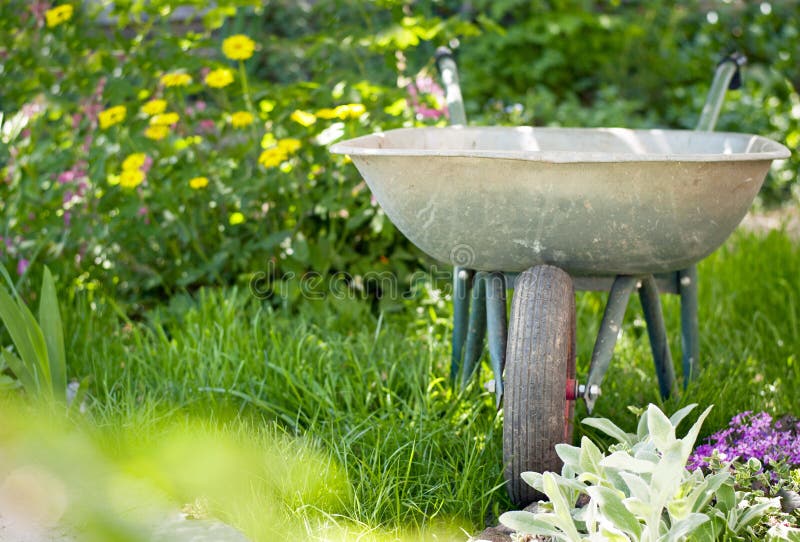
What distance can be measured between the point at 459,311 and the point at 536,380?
59 cm

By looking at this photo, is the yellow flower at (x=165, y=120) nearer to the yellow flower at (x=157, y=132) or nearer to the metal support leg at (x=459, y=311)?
the yellow flower at (x=157, y=132)

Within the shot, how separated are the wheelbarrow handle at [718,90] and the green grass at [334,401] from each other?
2.13ft

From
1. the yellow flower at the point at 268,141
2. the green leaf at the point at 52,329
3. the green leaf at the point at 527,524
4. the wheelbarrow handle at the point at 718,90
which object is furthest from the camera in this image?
the yellow flower at the point at 268,141

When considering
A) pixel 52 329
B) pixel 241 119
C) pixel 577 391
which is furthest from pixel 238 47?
pixel 577 391

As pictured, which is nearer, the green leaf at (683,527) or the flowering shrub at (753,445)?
the green leaf at (683,527)

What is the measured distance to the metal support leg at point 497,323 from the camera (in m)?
1.84

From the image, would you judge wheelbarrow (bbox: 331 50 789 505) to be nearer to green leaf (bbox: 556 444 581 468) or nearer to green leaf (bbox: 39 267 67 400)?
green leaf (bbox: 556 444 581 468)

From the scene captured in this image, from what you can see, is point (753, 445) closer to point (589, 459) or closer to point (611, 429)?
point (611, 429)

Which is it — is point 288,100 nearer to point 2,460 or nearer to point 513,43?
point 2,460

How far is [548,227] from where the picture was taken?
5.69 feet

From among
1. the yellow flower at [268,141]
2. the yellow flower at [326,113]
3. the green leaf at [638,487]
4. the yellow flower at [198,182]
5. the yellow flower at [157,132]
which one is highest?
the yellow flower at [326,113]

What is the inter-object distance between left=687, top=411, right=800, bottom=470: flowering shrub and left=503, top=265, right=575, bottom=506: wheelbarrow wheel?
0.29 m

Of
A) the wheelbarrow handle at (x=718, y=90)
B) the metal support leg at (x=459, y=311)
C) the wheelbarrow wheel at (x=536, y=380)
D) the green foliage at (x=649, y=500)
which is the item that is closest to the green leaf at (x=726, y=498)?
the green foliage at (x=649, y=500)

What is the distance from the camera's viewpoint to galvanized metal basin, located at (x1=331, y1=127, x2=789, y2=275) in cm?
166
